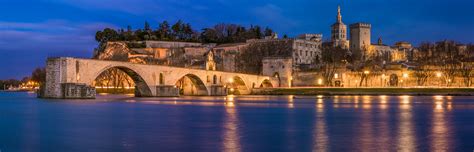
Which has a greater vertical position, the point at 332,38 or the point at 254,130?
the point at 332,38

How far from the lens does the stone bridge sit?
185 feet

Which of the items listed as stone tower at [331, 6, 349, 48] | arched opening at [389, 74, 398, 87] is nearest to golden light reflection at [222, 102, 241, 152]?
arched opening at [389, 74, 398, 87]

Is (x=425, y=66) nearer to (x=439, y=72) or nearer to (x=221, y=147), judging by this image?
(x=439, y=72)

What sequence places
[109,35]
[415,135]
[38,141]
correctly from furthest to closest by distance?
[109,35] → [415,135] → [38,141]

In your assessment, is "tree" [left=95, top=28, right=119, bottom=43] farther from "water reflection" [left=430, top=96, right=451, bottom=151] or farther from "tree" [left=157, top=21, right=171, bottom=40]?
"water reflection" [left=430, top=96, right=451, bottom=151]

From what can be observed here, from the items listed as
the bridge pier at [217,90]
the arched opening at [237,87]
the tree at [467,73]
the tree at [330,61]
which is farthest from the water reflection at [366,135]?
the tree at [330,61]

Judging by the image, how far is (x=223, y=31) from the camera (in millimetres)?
159375

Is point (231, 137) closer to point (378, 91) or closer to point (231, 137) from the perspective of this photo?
point (231, 137)

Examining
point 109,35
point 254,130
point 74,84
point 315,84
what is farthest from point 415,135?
point 109,35

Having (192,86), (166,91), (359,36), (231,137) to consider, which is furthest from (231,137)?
(359,36)

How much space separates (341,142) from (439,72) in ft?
281

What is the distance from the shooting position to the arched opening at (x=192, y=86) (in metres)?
85.2

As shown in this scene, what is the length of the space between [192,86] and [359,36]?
7628cm

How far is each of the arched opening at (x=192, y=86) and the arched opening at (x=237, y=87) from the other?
833cm
